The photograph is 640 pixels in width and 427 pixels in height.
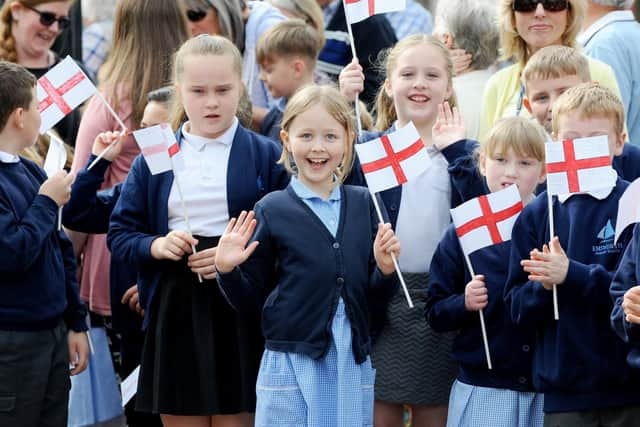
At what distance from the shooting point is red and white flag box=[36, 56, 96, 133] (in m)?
6.09

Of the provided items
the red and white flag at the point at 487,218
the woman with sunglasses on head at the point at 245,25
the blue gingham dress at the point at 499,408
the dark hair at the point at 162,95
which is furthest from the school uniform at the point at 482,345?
the woman with sunglasses on head at the point at 245,25

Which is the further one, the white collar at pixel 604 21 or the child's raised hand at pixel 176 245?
the white collar at pixel 604 21

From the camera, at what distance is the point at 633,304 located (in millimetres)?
4484

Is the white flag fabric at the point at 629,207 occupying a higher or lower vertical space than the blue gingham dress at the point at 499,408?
higher

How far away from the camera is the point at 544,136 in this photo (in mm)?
5570

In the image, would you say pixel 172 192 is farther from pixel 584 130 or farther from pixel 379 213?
pixel 584 130

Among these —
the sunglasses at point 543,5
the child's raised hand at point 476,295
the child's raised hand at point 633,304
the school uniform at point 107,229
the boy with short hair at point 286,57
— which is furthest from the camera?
the boy with short hair at point 286,57

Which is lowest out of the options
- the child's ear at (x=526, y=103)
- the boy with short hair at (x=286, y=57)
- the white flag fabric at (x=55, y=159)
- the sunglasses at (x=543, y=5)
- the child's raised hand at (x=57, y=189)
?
the child's raised hand at (x=57, y=189)

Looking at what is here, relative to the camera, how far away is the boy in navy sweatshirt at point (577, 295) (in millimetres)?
4887

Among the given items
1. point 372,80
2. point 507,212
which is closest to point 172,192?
point 507,212

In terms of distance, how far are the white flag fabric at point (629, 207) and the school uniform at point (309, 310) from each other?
95cm

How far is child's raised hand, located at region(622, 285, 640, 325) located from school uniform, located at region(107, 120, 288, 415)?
168 centimetres

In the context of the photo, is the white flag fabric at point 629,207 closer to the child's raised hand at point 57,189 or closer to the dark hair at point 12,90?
the child's raised hand at point 57,189

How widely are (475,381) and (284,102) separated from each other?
2292 millimetres
